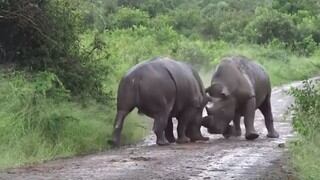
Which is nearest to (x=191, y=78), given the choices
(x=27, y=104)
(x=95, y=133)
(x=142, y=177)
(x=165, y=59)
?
(x=165, y=59)

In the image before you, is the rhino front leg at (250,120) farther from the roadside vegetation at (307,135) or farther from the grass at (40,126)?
the grass at (40,126)

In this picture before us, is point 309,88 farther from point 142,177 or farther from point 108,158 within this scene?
point 142,177

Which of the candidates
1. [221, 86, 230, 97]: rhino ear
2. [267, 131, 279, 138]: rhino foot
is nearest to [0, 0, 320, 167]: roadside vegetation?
[221, 86, 230, 97]: rhino ear

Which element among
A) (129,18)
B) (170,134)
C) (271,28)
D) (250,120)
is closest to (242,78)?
(250,120)

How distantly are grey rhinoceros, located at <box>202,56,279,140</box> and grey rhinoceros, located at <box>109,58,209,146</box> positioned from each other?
28.7 inches

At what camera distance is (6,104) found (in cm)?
1240

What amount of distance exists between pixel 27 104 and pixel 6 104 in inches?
13.1

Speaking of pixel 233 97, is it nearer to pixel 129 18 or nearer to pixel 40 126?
pixel 40 126

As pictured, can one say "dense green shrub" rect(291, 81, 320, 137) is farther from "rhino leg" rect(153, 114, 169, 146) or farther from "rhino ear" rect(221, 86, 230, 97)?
"rhino leg" rect(153, 114, 169, 146)

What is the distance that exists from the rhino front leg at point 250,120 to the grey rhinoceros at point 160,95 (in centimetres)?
114

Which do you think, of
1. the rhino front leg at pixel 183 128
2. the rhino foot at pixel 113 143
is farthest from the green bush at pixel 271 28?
the rhino foot at pixel 113 143

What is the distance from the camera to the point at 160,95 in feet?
42.9

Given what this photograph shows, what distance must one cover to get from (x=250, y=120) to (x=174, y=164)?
16.0 ft

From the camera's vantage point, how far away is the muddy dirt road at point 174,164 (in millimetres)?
9309
